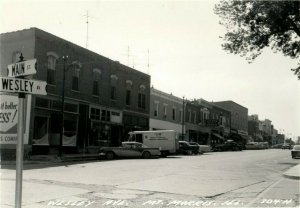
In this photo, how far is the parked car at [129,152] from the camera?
1208 inches

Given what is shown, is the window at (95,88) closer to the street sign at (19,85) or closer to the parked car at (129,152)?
the parked car at (129,152)

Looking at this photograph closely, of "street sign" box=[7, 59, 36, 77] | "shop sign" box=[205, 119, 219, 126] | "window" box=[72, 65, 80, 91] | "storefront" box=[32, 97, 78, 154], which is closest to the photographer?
"street sign" box=[7, 59, 36, 77]

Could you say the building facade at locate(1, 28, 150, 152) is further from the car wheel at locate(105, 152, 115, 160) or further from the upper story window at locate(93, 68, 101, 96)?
the car wheel at locate(105, 152, 115, 160)

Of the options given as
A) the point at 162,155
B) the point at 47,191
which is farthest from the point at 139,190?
the point at 162,155

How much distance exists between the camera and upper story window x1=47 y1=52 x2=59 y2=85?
3072 cm

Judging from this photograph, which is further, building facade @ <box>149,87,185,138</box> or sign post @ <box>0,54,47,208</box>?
building facade @ <box>149,87,185,138</box>

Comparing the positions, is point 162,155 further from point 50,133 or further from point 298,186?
point 298,186

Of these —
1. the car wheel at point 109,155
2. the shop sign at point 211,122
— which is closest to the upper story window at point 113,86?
the car wheel at point 109,155

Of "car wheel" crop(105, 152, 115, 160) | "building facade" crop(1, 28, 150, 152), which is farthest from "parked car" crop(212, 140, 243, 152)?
"car wheel" crop(105, 152, 115, 160)

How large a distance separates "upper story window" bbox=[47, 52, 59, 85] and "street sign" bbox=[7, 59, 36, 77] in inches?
971

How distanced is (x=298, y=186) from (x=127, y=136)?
1056 inches

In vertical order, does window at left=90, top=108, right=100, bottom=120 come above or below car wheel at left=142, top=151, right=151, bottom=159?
above
